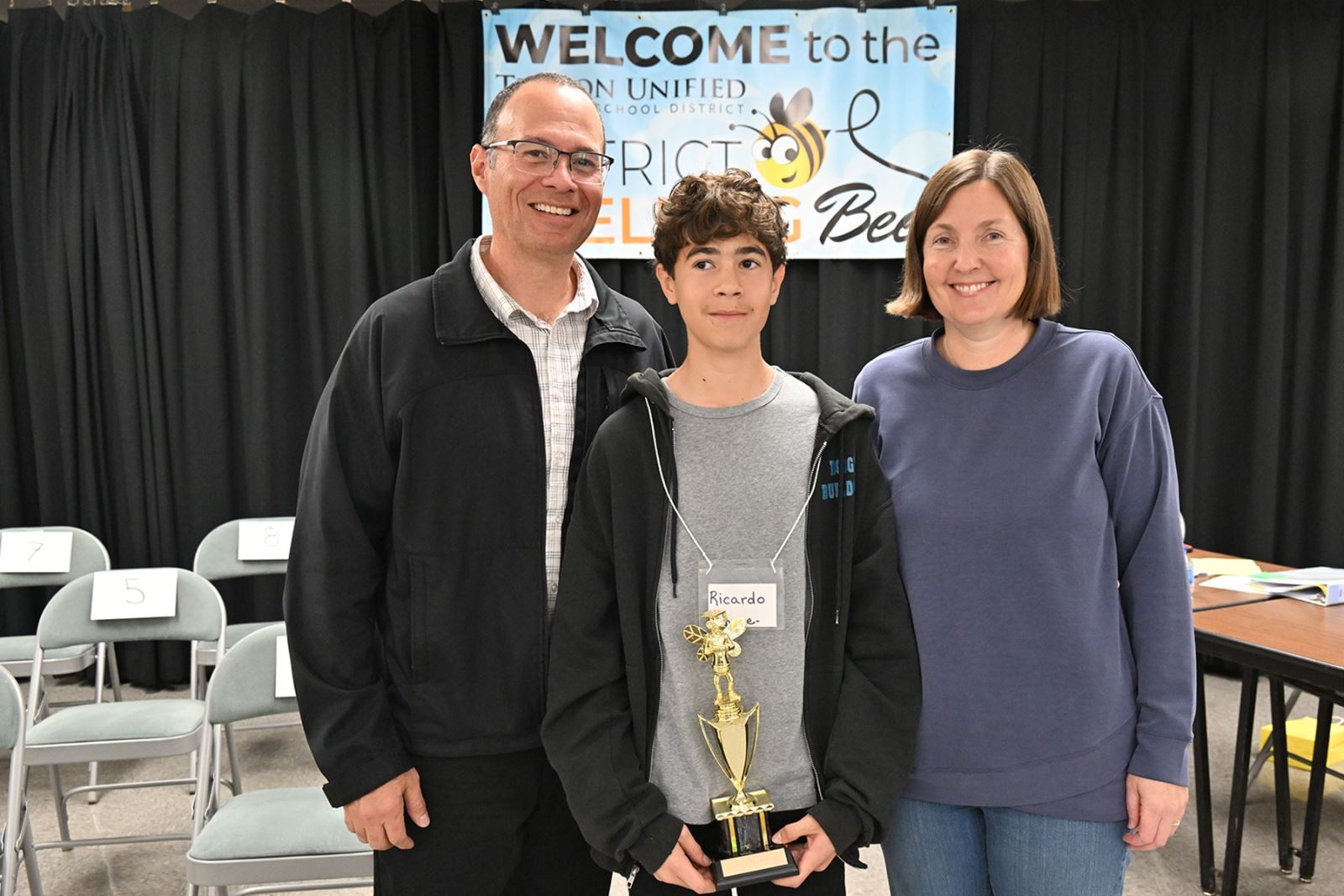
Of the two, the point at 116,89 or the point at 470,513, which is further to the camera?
the point at 116,89

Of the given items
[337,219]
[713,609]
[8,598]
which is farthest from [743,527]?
[8,598]

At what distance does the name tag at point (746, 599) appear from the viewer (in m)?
→ 1.35

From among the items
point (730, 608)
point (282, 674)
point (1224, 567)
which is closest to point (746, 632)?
point (730, 608)

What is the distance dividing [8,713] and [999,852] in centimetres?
215

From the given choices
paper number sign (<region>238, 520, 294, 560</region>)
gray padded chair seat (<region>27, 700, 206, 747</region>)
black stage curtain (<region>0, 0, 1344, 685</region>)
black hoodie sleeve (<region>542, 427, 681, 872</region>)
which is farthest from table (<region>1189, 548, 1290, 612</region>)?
paper number sign (<region>238, 520, 294, 560</region>)

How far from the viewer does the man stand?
1536 mm

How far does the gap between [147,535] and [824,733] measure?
154 inches

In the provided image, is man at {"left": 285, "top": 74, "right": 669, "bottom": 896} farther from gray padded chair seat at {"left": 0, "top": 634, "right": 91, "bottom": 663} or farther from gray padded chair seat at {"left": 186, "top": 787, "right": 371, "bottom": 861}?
gray padded chair seat at {"left": 0, "top": 634, "right": 91, "bottom": 663}

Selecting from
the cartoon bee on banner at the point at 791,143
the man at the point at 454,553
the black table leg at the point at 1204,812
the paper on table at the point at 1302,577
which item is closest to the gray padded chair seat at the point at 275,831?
the man at the point at 454,553

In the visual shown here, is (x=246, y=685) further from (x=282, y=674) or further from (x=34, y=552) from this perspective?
(x=34, y=552)

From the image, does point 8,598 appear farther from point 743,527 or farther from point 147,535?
point 743,527

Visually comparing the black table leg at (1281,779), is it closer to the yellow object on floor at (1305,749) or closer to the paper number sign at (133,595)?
the yellow object on floor at (1305,749)

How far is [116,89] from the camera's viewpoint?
13.9 ft

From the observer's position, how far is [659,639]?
4.58 feet
